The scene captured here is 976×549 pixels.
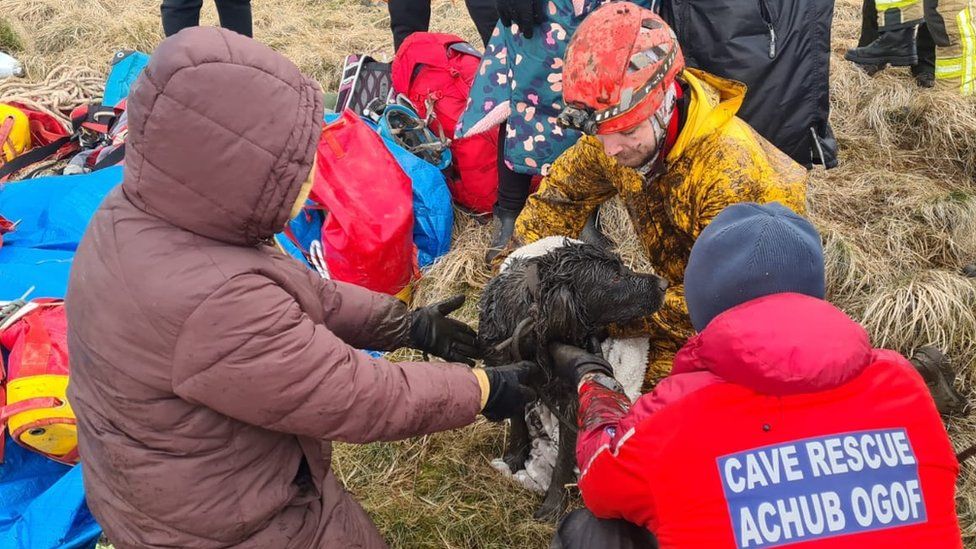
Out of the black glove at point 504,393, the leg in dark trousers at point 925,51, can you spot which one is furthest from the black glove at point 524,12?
the leg in dark trousers at point 925,51

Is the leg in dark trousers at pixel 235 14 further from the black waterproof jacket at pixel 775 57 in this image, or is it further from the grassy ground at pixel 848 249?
the black waterproof jacket at pixel 775 57

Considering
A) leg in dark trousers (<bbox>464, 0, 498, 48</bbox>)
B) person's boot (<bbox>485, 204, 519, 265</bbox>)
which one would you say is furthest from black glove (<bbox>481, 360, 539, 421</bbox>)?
leg in dark trousers (<bbox>464, 0, 498, 48</bbox>)

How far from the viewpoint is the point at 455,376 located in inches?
84.3

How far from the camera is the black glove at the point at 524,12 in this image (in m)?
3.60

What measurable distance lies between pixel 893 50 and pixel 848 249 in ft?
9.89

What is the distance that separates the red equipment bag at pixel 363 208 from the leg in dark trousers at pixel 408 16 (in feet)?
5.39

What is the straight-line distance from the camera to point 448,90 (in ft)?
16.8

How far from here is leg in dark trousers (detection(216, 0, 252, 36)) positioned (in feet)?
17.7

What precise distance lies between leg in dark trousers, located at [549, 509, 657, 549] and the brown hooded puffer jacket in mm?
485

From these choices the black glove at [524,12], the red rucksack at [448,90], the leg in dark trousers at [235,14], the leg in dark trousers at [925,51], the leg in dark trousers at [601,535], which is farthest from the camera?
the leg in dark trousers at [925,51]

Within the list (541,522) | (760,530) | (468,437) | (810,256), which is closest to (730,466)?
(760,530)

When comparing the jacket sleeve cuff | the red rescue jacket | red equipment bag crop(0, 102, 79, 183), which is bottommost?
red equipment bag crop(0, 102, 79, 183)

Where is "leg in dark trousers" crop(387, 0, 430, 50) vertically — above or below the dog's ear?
below

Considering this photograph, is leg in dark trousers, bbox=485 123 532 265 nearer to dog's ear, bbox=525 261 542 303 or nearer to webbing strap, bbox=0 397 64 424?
dog's ear, bbox=525 261 542 303
